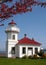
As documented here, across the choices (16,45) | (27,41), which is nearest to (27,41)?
(27,41)

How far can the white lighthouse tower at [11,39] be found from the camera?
4256cm

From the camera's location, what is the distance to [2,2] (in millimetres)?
8789

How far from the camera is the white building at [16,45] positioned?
42.5m

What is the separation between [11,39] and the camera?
43.0 metres

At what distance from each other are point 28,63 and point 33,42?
651 inches

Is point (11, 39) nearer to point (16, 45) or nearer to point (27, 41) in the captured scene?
point (16, 45)

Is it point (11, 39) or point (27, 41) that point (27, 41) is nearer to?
point (27, 41)

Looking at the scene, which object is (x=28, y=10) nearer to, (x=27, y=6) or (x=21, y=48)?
(x=27, y=6)

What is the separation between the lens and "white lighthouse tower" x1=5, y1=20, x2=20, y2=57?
4256cm

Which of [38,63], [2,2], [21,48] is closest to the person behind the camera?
[2,2]

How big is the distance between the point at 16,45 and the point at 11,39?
4.56ft

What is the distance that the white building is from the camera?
Answer: 42.5 meters

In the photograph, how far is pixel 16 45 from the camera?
142 ft

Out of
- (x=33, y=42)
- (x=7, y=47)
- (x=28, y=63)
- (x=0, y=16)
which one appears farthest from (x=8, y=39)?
(x=0, y=16)
